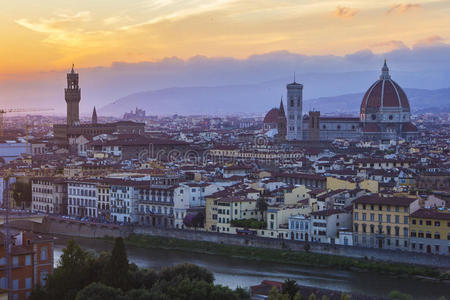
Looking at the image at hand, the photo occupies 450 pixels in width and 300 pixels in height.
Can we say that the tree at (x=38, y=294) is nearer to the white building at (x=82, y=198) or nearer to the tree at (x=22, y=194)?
the white building at (x=82, y=198)

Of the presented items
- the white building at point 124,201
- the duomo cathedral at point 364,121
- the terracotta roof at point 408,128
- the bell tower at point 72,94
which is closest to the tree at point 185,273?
the white building at point 124,201

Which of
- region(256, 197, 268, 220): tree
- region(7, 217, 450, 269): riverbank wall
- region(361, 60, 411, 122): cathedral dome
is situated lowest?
region(7, 217, 450, 269): riverbank wall

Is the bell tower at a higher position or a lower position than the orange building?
higher

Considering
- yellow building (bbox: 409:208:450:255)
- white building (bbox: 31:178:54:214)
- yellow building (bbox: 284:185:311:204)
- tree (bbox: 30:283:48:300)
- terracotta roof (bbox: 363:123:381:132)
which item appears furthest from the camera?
terracotta roof (bbox: 363:123:381:132)

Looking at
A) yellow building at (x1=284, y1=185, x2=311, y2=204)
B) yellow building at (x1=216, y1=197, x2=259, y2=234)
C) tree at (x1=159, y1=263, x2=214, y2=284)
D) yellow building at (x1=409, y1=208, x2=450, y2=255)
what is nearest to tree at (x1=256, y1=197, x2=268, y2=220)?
yellow building at (x1=216, y1=197, x2=259, y2=234)

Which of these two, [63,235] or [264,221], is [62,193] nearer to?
[63,235]

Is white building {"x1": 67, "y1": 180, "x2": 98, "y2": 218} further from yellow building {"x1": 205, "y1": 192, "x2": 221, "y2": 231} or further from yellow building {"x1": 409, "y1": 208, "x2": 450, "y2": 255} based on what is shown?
yellow building {"x1": 409, "y1": 208, "x2": 450, "y2": 255}

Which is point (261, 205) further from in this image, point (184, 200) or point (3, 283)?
point (3, 283)
